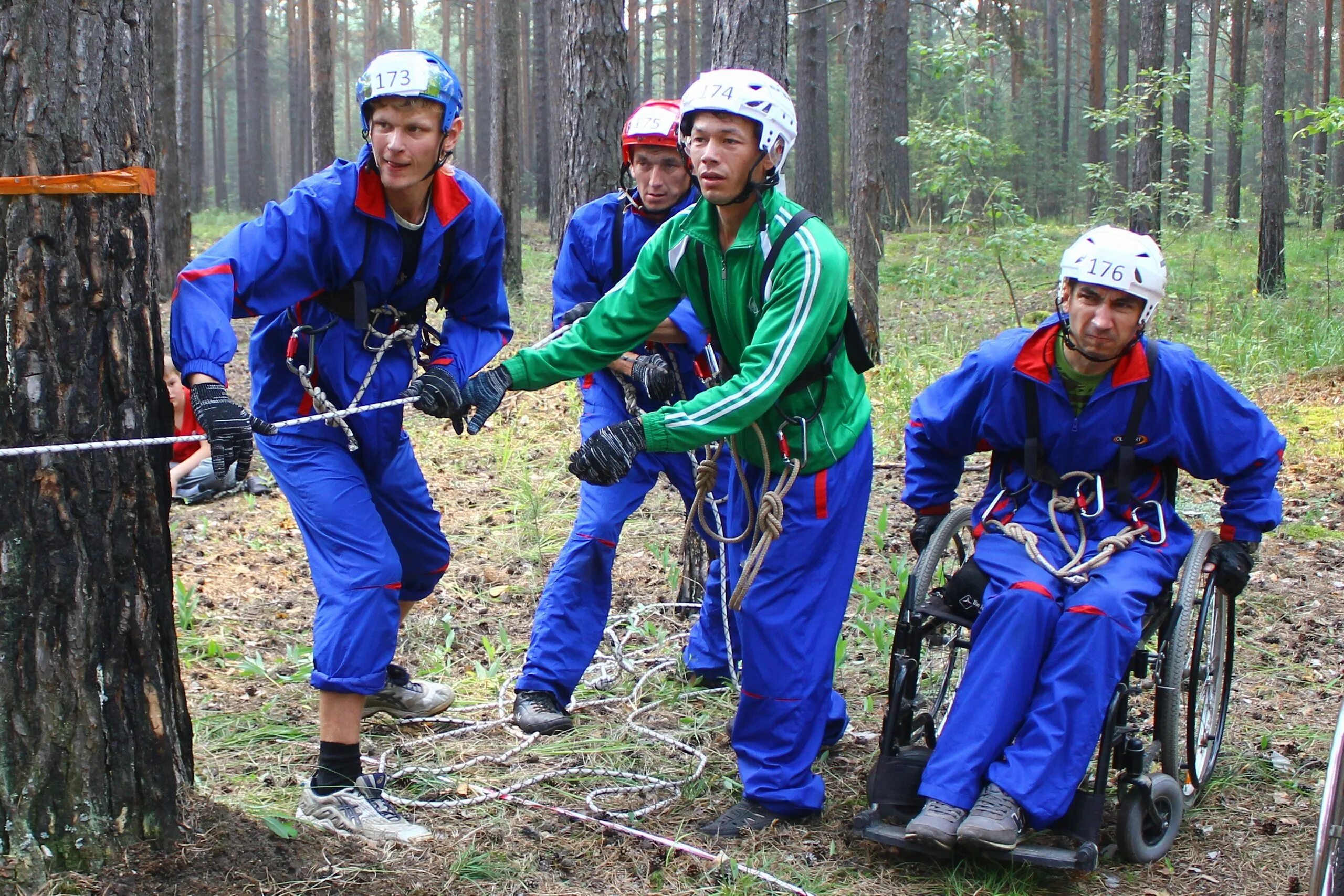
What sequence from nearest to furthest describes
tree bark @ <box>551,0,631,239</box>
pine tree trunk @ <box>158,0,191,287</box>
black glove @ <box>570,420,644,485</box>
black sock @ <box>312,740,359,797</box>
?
black glove @ <box>570,420,644,485</box>, black sock @ <box>312,740,359,797</box>, tree bark @ <box>551,0,631,239</box>, pine tree trunk @ <box>158,0,191,287</box>

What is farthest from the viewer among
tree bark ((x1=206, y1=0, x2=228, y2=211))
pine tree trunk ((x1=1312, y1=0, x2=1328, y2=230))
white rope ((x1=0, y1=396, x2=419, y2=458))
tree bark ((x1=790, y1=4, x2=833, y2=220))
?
tree bark ((x1=206, y1=0, x2=228, y2=211))

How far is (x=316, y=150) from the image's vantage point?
691 inches

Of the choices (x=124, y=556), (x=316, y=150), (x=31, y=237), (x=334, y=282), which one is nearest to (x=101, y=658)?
(x=124, y=556)

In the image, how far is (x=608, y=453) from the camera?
323 centimetres

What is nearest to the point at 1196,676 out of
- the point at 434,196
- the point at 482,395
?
the point at 482,395

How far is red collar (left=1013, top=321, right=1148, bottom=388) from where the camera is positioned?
3756 mm

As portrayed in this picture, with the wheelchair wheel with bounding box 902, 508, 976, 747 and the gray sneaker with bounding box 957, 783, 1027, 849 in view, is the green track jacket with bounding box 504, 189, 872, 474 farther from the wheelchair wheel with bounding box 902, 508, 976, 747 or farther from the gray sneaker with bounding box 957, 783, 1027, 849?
the gray sneaker with bounding box 957, 783, 1027, 849

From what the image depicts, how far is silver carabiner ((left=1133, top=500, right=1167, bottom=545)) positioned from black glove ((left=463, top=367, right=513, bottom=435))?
6.58 ft

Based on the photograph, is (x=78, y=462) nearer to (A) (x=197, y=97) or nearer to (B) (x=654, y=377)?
(B) (x=654, y=377)

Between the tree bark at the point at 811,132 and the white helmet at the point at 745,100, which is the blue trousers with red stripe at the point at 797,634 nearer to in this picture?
the white helmet at the point at 745,100

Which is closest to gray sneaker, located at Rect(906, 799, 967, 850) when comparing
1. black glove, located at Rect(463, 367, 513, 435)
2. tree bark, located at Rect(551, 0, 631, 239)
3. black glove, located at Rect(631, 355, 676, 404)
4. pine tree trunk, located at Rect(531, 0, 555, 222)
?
black glove, located at Rect(463, 367, 513, 435)

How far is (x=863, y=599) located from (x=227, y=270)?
3490mm

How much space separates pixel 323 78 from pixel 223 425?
15.2 m

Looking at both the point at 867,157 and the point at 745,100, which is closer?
the point at 745,100
